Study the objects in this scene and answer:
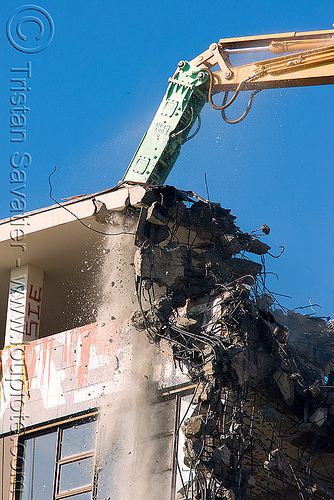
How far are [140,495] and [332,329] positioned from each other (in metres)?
5.77

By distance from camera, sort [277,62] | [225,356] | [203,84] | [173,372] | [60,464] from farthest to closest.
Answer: [203,84] → [277,62] → [60,464] → [173,372] → [225,356]

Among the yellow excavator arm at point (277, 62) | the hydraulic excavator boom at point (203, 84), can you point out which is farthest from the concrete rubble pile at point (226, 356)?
the yellow excavator arm at point (277, 62)

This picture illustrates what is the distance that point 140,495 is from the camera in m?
17.2

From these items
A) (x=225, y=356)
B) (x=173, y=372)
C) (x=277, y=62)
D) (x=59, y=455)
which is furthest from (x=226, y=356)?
(x=277, y=62)

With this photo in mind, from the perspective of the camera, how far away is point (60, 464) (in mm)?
18594

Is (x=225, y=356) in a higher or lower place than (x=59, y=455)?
higher

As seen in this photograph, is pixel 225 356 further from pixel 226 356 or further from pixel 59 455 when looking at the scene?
pixel 59 455

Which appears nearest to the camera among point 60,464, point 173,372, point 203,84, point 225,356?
point 225,356

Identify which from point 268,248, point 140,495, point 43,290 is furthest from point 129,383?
point 43,290

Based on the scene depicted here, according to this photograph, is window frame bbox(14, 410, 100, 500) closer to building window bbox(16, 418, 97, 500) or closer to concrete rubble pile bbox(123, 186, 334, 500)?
building window bbox(16, 418, 97, 500)

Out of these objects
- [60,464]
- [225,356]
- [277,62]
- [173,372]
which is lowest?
[60,464]

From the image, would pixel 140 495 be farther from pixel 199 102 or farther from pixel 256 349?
pixel 199 102

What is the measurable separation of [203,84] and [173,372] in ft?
21.3

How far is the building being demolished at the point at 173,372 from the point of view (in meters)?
16.4
